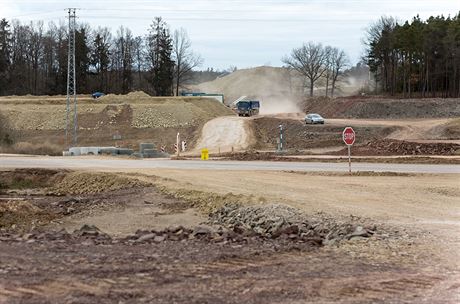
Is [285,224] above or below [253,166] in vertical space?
below

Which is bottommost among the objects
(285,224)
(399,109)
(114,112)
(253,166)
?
(285,224)

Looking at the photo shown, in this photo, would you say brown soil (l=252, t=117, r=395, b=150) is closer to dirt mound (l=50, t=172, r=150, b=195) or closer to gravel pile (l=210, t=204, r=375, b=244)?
dirt mound (l=50, t=172, r=150, b=195)

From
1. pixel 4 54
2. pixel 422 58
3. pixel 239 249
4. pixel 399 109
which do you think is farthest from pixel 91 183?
pixel 4 54

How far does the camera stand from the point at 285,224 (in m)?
13.6

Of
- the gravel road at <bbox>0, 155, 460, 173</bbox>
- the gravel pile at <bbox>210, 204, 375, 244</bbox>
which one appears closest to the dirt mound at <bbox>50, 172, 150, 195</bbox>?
the gravel road at <bbox>0, 155, 460, 173</bbox>

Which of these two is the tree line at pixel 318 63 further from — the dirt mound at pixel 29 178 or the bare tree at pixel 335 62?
the dirt mound at pixel 29 178

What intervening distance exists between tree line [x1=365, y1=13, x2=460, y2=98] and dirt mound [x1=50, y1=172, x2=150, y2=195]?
70.5 meters

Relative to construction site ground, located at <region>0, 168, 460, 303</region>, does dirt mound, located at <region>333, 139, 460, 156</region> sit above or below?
above

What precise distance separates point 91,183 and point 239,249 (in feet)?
51.9

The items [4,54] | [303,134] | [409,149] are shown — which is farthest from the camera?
[4,54]

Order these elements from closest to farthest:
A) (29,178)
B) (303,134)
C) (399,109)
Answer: (29,178)
(303,134)
(399,109)

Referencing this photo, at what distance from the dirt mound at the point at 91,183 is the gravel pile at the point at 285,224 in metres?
7.08

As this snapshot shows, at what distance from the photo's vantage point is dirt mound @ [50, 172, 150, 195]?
23.9 metres

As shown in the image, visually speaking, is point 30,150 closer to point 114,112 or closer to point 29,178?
point 114,112
